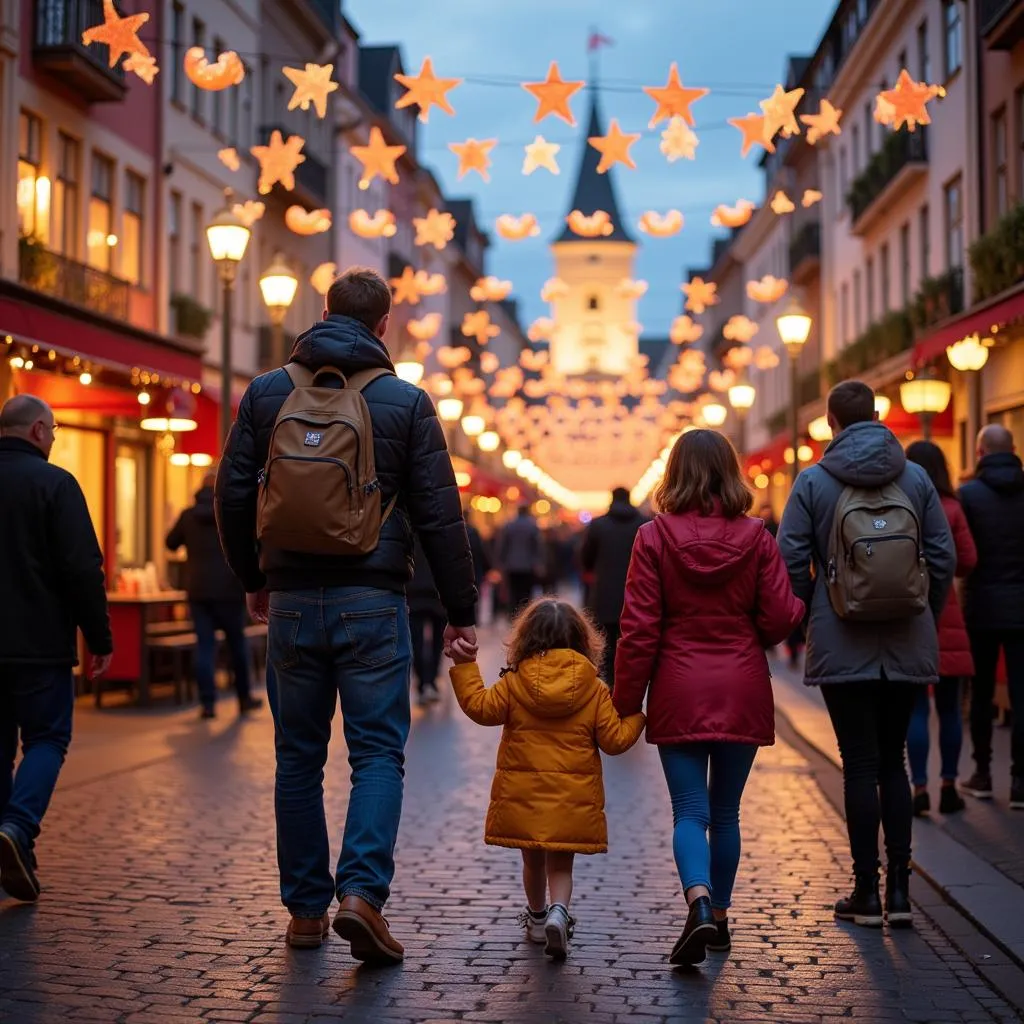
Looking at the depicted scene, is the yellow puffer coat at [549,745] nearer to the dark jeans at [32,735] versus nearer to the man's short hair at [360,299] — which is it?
the man's short hair at [360,299]

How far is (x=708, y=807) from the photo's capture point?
20.7ft

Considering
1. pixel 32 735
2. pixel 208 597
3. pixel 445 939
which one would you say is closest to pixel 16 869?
pixel 32 735

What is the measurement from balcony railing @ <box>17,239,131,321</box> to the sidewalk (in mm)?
11868

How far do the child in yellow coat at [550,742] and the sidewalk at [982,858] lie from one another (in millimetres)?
1497

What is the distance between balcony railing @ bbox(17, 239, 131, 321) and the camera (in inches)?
794

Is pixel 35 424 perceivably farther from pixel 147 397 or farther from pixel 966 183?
pixel 966 183

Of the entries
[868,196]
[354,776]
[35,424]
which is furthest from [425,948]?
[868,196]

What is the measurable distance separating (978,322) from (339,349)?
46.4ft

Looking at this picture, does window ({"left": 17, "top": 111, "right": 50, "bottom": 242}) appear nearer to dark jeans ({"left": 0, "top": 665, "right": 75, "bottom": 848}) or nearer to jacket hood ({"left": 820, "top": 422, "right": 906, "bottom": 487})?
dark jeans ({"left": 0, "top": 665, "right": 75, "bottom": 848})

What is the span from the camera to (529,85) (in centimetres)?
1273

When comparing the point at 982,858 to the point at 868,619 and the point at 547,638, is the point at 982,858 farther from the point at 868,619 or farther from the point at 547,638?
the point at 547,638

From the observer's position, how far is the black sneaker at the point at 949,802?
9391 mm

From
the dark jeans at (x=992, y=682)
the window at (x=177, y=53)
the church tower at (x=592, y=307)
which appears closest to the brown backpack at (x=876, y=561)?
the dark jeans at (x=992, y=682)

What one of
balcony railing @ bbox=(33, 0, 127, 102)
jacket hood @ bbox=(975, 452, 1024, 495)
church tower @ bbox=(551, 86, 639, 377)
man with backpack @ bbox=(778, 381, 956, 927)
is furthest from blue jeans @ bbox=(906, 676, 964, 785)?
church tower @ bbox=(551, 86, 639, 377)
